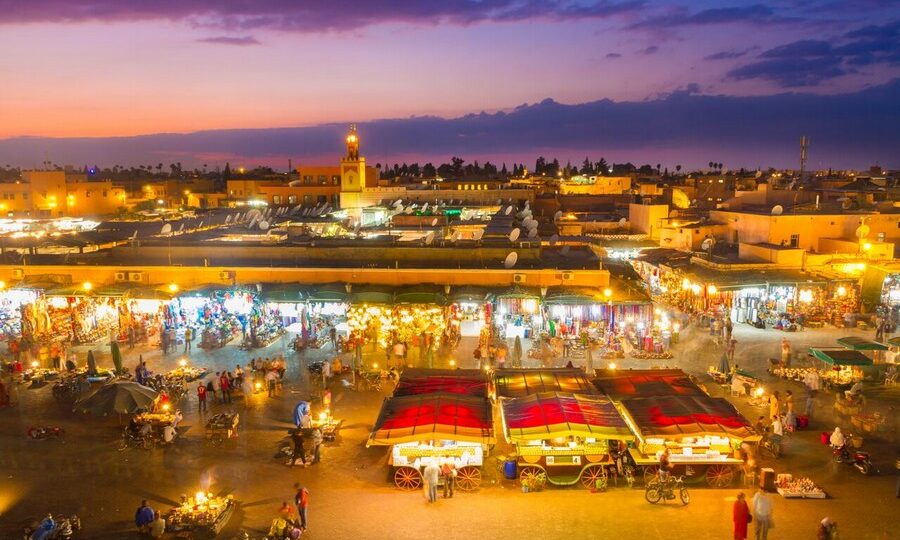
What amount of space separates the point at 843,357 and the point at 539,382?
902cm

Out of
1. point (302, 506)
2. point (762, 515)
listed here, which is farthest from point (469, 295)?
point (762, 515)

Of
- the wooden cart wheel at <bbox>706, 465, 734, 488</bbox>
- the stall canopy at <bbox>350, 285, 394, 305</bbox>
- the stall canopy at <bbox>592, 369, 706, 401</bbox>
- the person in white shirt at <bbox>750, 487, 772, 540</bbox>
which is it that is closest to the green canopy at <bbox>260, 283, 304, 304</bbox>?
the stall canopy at <bbox>350, 285, 394, 305</bbox>

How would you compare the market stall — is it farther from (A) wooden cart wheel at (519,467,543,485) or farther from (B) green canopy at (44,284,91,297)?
(B) green canopy at (44,284,91,297)

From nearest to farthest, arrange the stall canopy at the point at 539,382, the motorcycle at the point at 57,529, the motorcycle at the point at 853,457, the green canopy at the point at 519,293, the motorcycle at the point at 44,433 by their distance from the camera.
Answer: the motorcycle at the point at 57,529
the motorcycle at the point at 853,457
the stall canopy at the point at 539,382
the motorcycle at the point at 44,433
the green canopy at the point at 519,293

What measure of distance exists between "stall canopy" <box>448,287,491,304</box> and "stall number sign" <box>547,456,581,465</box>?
9.20 m

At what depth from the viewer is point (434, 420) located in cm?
1220

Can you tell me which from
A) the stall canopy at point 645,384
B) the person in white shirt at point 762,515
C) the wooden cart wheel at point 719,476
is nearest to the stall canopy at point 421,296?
the stall canopy at point 645,384

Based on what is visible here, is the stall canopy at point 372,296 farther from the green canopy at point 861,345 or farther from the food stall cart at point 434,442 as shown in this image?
the green canopy at point 861,345

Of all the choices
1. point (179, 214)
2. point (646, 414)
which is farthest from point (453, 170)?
point (646, 414)

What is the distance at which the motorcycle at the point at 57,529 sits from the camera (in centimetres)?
1000

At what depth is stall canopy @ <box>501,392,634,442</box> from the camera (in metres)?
11.8

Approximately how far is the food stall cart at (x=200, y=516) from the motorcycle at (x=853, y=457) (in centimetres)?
1177

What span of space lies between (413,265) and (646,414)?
39.4 feet

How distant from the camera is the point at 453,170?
384 feet
